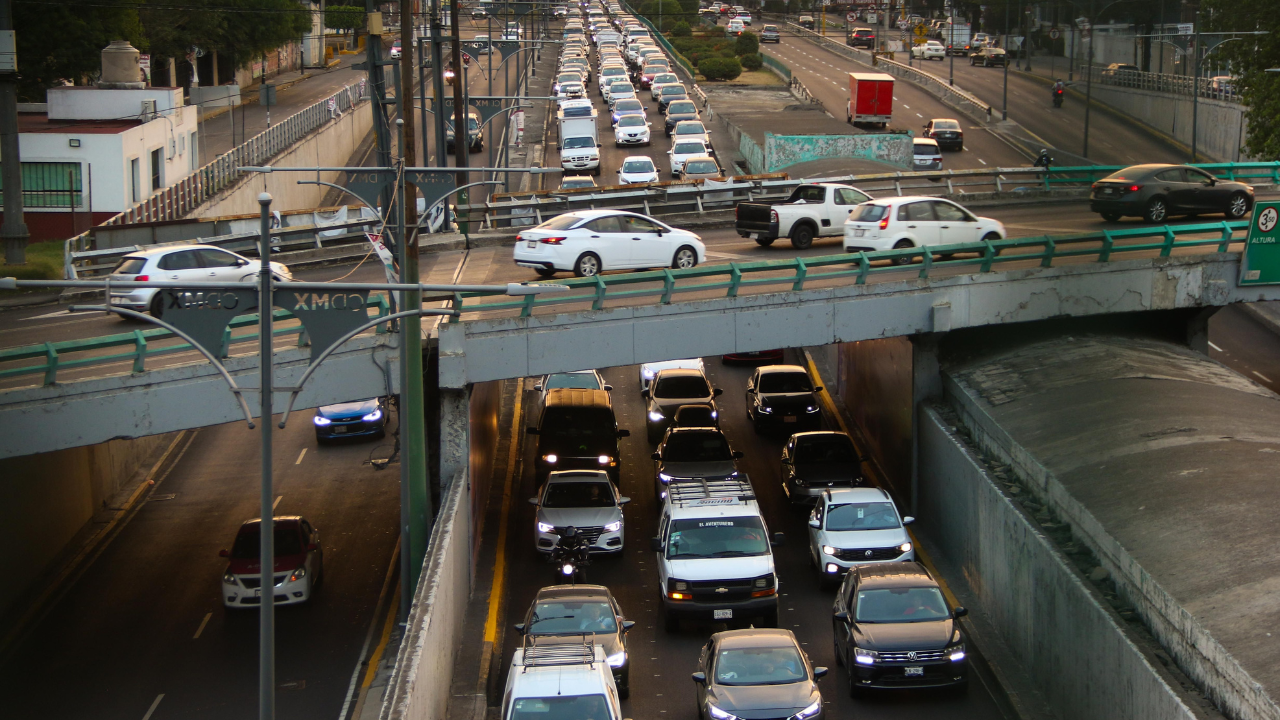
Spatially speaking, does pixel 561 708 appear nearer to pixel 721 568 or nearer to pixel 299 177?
pixel 721 568

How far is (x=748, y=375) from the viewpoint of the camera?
125 ft

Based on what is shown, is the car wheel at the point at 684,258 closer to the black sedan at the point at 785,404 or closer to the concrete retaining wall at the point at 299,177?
the black sedan at the point at 785,404

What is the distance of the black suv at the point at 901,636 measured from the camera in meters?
16.1

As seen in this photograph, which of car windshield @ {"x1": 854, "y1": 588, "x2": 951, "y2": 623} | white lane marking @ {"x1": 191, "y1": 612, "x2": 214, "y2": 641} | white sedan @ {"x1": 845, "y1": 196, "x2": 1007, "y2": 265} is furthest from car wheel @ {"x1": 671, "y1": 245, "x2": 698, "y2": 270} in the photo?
white lane marking @ {"x1": 191, "y1": 612, "x2": 214, "y2": 641}

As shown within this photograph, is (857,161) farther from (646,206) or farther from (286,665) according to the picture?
(286,665)

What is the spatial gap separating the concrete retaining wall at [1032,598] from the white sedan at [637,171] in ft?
84.0

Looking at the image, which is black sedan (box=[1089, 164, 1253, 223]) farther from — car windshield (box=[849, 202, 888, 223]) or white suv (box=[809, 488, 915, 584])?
white suv (box=[809, 488, 915, 584])

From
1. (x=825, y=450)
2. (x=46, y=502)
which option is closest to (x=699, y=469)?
(x=825, y=450)

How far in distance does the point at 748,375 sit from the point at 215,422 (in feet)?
67.9

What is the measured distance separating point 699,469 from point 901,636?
9326 millimetres

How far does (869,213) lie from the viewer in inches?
1049

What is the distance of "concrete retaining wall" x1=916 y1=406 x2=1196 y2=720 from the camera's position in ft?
44.7

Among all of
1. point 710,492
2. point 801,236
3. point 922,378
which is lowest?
point 710,492

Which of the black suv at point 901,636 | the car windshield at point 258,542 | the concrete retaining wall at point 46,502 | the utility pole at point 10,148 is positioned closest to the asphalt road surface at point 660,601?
the black suv at point 901,636
